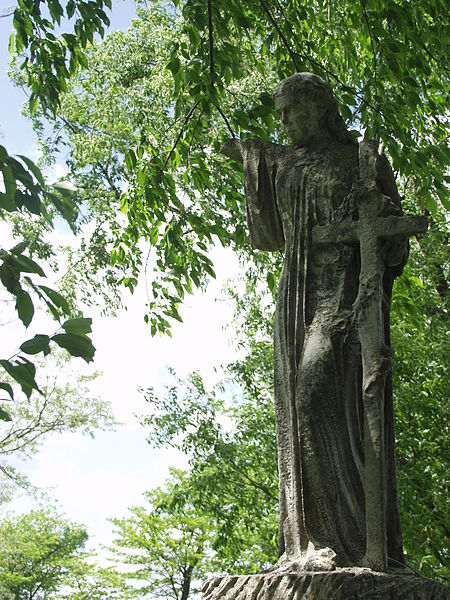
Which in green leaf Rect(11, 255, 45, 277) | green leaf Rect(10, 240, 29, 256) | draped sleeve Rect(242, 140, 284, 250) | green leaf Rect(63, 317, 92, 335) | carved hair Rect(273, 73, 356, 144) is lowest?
green leaf Rect(63, 317, 92, 335)

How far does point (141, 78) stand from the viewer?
20281mm

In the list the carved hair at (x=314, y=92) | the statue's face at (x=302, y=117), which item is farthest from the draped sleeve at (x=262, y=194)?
the carved hair at (x=314, y=92)

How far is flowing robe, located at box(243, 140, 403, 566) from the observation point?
12.3ft

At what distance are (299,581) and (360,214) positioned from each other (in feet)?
6.36

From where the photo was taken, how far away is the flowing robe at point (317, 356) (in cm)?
374

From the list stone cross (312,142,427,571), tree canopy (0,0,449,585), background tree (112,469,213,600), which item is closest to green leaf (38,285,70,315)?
tree canopy (0,0,449,585)

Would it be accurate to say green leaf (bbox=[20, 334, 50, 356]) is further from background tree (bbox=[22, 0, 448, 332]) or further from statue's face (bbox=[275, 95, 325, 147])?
background tree (bbox=[22, 0, 448, 332])

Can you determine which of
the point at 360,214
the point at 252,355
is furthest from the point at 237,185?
the point at 252,355

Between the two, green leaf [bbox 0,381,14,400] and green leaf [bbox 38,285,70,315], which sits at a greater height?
green leaf [bbox 38,285,70,315]

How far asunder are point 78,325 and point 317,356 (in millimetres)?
2245

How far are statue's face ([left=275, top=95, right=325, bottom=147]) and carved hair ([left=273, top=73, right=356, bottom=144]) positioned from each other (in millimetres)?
22

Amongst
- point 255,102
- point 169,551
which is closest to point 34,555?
point 169,551

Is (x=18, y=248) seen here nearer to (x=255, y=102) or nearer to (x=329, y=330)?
(x=329, y=330)

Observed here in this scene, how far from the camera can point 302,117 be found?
4.61 meters
